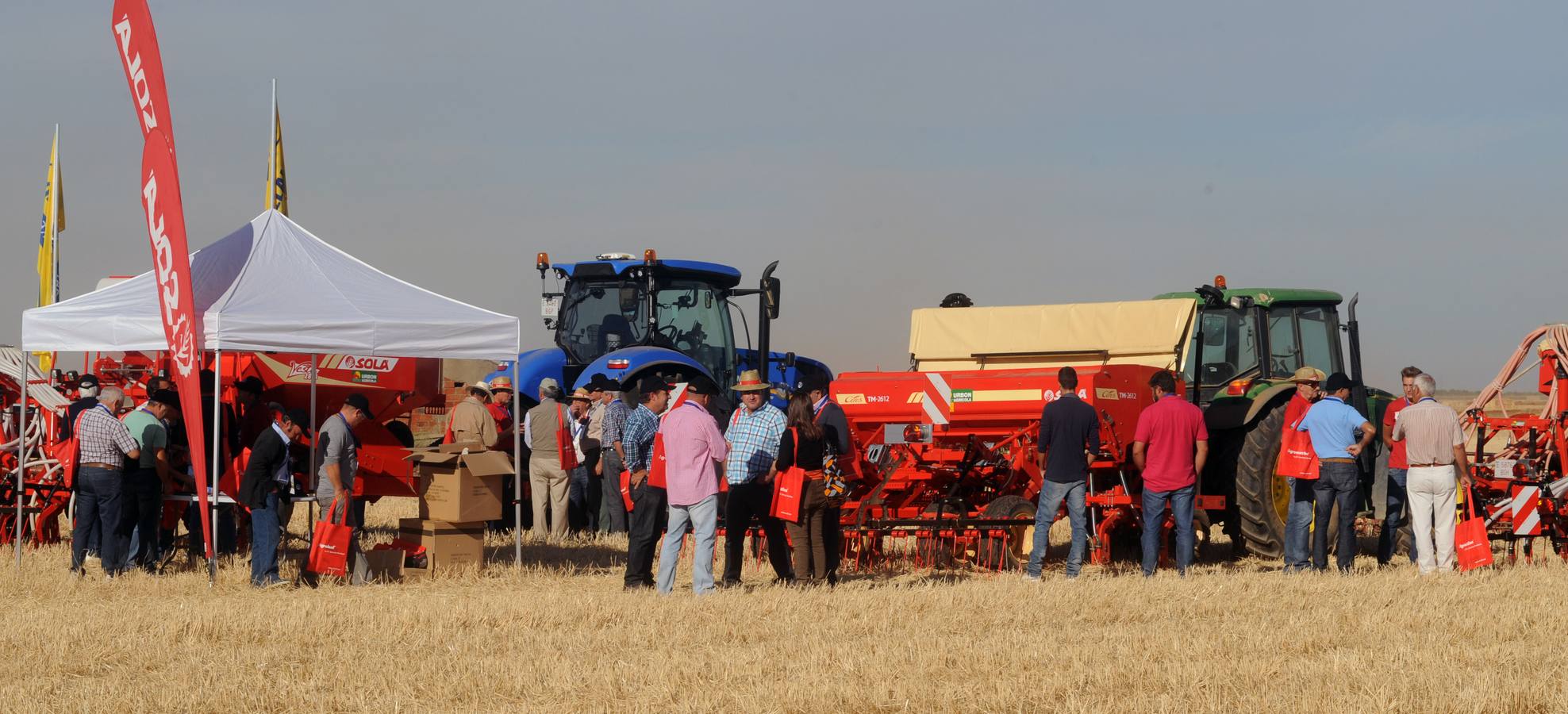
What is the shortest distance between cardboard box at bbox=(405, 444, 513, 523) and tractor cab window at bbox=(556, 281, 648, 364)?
4.10 m

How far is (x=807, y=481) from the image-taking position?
9734 millimetres

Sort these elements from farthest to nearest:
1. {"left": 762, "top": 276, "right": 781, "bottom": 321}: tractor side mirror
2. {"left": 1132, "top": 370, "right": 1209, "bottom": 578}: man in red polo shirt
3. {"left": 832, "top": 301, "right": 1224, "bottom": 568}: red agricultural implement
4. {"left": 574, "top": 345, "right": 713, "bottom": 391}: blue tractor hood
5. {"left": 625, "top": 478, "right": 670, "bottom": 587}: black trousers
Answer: {"left": 574, "top": 345, "right": 713, "bottom": 391}: blue tractor hood < {"left": 762, "top": 276, "right": 781, "bottom": 321}: tractor side mirror < {"left": 832, "top": 301, "right": 1224, "bottom": 568}: red agricultural implement < {"left": 1132, "top": 370, "right": 1209, "bottom": 578}: man in red polo shirt < {"left": 625, "top": 478, "right": 670, "bottom": 587}: black trousers

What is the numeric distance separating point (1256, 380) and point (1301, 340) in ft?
1.98

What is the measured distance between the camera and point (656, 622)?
7.97 metres

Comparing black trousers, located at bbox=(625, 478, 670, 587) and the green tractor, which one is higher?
the green tractor

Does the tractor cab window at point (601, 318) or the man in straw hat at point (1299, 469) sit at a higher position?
the tractor cab window at point (601, 318)

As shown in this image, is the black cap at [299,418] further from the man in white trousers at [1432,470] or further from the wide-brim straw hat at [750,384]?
the man in white trousers at [1432,470]

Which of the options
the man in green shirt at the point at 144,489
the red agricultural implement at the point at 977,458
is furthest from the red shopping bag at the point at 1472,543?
the man in green shirt at the point at 144,489

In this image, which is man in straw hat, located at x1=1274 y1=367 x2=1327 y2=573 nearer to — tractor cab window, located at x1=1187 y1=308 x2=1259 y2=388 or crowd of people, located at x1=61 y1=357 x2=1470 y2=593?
crowd of people, located at x1=61 y1=357 x2=1470 y2=593

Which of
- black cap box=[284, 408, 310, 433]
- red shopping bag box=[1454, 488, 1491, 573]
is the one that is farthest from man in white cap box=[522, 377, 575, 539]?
red shopping bag box=[1454, 488, 1491, 573]

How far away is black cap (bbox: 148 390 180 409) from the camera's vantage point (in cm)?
1115

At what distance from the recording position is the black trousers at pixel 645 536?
9.70 m

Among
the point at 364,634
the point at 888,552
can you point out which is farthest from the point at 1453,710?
the point at 888,552

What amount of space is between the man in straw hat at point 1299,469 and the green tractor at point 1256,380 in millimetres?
549
